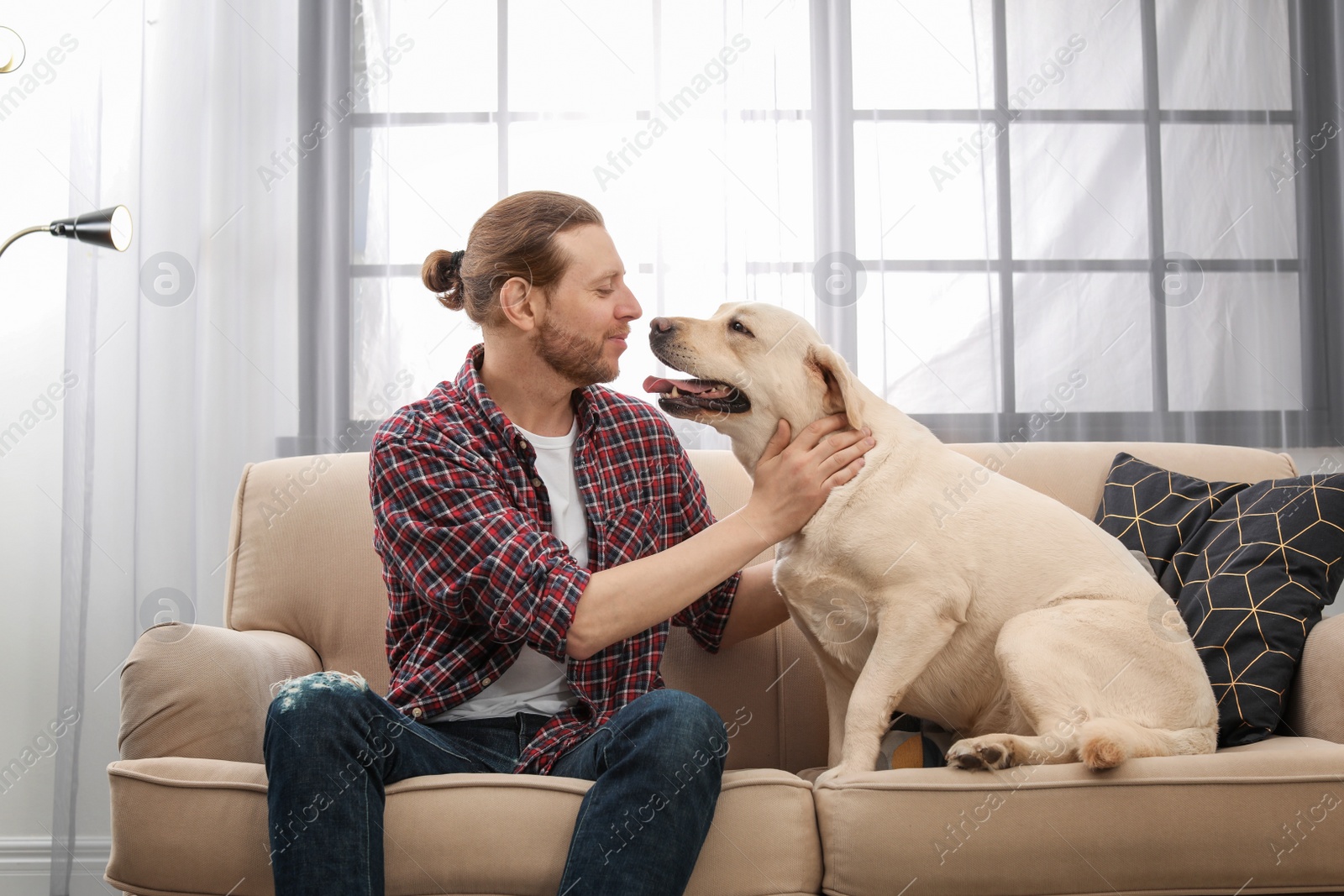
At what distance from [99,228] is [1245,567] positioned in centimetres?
239

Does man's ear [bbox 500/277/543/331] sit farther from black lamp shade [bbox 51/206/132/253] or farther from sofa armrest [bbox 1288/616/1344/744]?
sofa armrest [bbox 1288/616/1344/744]

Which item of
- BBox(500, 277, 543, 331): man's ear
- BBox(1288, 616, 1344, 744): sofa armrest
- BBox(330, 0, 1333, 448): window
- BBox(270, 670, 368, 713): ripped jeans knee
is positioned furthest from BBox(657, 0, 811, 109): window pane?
BBox(270, 670, 368, 713): ripped jeans knee

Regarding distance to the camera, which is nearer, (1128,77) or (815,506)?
(815,506)

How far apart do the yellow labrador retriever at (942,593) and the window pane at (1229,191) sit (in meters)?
1.72

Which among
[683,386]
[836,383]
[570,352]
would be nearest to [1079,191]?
[836,383]

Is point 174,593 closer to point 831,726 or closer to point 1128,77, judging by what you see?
point 831,726

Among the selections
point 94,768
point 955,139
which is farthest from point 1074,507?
point 94,768

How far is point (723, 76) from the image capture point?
2826mm

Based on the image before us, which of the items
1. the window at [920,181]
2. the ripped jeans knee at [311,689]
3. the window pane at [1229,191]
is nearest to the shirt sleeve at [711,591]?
the ripped jeans knee at [311,689]

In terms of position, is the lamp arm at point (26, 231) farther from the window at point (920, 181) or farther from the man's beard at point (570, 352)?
the man's beard at point (570, 352)

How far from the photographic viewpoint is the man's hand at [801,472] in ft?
5.03

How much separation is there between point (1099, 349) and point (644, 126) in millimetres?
1526

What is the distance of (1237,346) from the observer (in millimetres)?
2891

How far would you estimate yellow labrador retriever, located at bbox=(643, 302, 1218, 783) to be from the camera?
A: 4.72 ft
